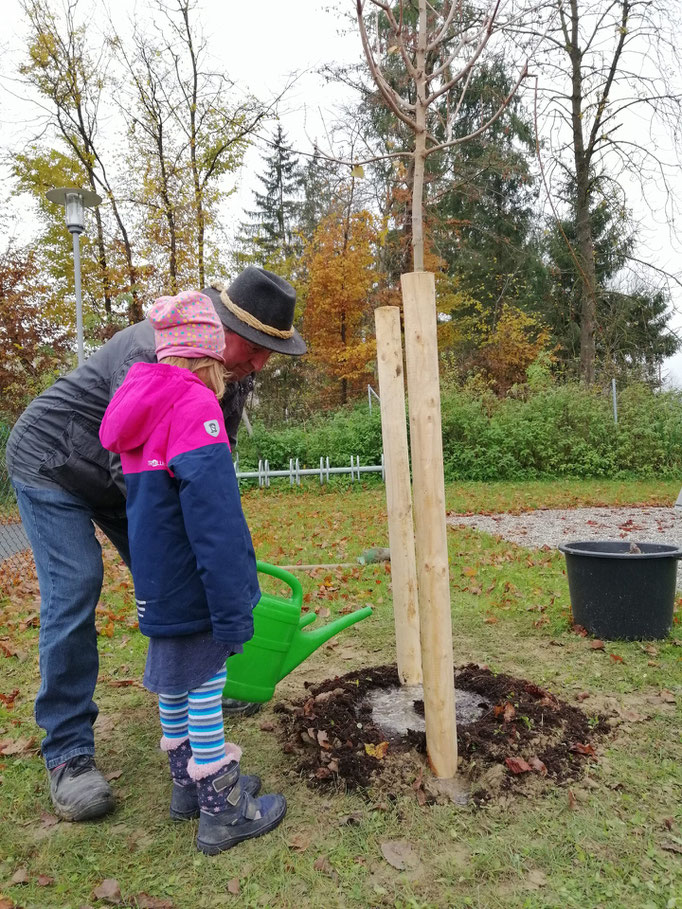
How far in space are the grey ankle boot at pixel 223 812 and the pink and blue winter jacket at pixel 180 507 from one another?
0.47m

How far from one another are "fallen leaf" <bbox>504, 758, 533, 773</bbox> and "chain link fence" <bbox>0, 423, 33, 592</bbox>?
494 cm

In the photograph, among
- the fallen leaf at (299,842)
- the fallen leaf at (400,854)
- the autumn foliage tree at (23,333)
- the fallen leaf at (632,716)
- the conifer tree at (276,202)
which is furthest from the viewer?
the conifer tree at (276,202)

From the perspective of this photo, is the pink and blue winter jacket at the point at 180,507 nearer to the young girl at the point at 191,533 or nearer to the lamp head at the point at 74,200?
the young girl at the point at 191,533

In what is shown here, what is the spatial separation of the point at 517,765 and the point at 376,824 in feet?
1.81

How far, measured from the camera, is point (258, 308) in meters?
2.27

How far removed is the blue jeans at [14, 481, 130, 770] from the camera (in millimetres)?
2311

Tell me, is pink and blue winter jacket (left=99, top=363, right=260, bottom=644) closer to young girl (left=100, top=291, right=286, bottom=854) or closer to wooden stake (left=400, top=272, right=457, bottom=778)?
A: young girl (left=100, top=291, right=286, bottom=854)

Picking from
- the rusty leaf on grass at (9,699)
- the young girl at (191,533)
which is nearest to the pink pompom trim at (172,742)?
the young girl at (191,533)

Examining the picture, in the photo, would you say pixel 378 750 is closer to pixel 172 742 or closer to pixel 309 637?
pixel 309 637

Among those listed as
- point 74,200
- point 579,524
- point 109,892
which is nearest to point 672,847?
point 109,892

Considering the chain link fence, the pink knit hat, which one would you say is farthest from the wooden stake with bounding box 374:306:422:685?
the chain link fence

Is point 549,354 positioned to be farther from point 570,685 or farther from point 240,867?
point 240,867

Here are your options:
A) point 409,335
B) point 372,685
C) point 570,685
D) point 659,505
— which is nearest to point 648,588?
point 570,685

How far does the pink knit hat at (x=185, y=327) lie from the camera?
197cm
